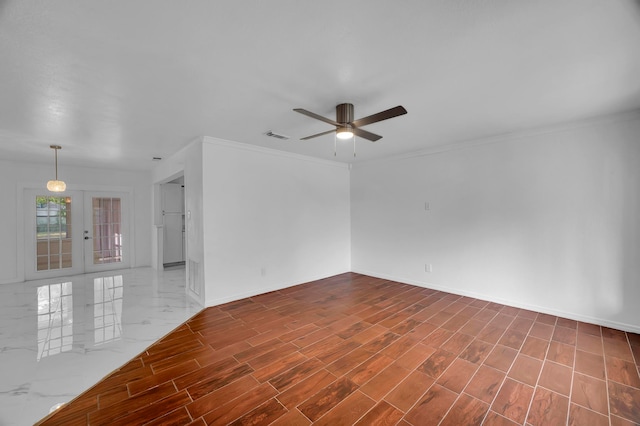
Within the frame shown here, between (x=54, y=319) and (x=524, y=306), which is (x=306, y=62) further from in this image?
(x=54, y=319)

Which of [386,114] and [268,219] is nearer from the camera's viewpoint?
[386,114]

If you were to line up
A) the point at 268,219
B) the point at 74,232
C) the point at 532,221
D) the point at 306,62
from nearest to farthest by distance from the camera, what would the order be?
the point at 306,62, the point at 532,221, the point at 268,219, the point at 74,232

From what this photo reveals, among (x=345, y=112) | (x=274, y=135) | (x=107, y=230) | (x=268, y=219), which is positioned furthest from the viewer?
(x=107, y=230)

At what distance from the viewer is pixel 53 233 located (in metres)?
5.88

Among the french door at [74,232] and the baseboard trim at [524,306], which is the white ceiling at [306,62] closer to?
the baseboard trim at [524,306]

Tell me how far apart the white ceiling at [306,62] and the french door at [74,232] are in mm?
3038

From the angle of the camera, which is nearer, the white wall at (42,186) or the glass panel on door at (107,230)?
the white wall at (42,186)

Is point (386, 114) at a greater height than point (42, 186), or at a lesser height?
greater

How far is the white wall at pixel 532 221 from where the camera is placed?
311 centimetres

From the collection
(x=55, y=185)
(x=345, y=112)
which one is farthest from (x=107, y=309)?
(x=345, y=112)

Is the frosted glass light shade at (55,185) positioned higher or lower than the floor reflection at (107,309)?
higher

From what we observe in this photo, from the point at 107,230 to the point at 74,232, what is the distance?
589 millimetres

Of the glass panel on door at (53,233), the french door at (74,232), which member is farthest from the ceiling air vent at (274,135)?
the glass panel on door at (53,233)

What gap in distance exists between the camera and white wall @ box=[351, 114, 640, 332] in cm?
311
